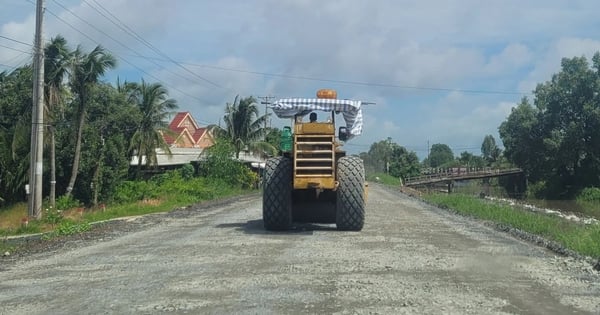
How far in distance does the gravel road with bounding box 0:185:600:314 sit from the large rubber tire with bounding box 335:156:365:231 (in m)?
0.34

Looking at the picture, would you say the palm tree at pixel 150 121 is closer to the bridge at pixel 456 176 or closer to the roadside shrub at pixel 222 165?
the roadside shrub at pixel 222 165

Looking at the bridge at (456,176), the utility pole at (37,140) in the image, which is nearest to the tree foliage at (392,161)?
the bridge at (456,176)

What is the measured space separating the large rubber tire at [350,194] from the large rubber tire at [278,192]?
1.19 meters

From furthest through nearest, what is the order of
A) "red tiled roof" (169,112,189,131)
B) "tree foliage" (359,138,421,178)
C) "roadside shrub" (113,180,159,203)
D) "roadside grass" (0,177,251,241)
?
"tree foliage" (359,138,421,178) < "red tiled roof" (169,112,189,131) < "roadside shrub" (113,180,159,203) < "roadside grass" (0,177,251,241)

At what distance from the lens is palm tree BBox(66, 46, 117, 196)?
33906 mm

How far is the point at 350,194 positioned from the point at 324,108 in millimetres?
2440

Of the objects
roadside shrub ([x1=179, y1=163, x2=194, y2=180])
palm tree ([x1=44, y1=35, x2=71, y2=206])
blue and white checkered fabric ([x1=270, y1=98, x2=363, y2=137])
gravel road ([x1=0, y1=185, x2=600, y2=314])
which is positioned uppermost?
palm tree ([x1=44, y1=35, x2=71, y2=206])

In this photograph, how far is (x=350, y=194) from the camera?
49.2 feet

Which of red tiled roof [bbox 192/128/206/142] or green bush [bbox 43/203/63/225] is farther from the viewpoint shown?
red tiled roof [bbox 192/128/206/142]

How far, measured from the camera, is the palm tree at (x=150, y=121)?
45.4 m

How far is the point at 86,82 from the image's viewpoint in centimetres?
3484

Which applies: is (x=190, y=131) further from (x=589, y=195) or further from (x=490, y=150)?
(x=490, y=150)

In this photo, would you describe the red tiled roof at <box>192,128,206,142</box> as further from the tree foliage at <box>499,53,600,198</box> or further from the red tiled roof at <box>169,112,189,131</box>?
the tree foliage at <box>499,53,600,198</box>

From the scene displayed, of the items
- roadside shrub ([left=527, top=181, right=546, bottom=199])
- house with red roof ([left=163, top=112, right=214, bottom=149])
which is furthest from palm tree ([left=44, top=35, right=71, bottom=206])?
roadside shrub ([left=527, top=181, right=546, bottom=199])
